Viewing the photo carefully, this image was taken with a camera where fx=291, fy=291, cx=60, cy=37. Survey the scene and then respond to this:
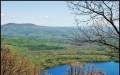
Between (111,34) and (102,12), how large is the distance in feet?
1.73

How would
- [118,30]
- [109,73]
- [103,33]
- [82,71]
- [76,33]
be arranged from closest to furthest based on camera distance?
[118,30]
[103,33]
[76,33]
[82,71]
[109,73]

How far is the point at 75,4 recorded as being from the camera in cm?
653

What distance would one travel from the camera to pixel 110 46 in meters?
6.07

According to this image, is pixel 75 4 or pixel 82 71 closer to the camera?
pixel 75 4

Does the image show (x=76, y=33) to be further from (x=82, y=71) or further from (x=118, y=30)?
(x=82, y=71)

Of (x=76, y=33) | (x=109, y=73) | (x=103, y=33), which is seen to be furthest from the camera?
(x=109, y=73)

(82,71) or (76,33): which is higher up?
A: (76,33)

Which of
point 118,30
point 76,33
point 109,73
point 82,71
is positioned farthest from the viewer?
point 109,73

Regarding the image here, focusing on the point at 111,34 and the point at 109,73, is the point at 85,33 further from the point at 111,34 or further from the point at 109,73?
the point at 109,73

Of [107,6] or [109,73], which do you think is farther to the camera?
[109,73]

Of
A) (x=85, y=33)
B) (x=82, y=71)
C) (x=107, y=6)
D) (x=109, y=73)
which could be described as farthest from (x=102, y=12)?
(x=109, y=73)

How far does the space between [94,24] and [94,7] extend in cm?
42

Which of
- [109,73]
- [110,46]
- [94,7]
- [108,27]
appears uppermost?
[94,7]

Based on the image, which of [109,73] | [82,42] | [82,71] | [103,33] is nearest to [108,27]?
[103,33]
